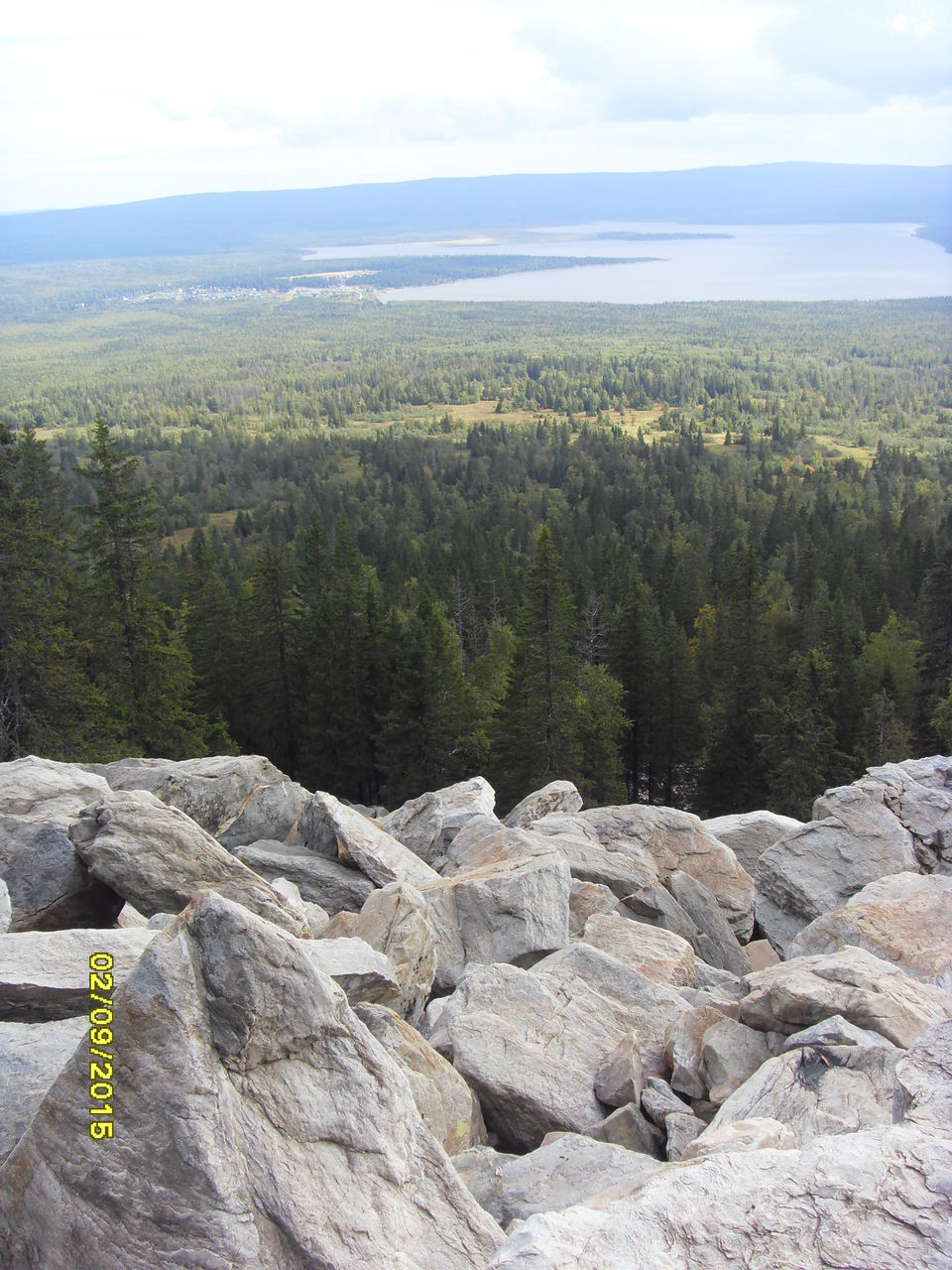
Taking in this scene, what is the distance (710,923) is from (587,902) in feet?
8.50

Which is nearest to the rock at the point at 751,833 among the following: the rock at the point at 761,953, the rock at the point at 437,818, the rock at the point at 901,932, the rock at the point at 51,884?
the rock at the point at 761,953

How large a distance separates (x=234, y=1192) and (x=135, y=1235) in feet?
2.28

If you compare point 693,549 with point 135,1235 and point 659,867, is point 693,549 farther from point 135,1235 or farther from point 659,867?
point 135,1235

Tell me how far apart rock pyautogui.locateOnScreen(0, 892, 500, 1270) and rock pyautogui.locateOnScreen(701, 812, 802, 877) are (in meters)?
17.0

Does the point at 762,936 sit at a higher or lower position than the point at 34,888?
lower

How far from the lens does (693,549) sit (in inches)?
4195

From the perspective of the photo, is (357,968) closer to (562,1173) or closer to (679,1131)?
(562,1173)

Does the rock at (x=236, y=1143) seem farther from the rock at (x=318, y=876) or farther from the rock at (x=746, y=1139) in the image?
the rock at (x=318, y=876)

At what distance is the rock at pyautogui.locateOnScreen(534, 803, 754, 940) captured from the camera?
20.6m

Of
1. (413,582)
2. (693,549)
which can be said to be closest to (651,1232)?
(413,582)

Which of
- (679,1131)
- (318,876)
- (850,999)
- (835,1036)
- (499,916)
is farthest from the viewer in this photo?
(318,876)

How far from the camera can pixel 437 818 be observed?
23500mm

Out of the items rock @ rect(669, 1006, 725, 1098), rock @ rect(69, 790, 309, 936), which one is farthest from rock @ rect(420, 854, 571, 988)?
rock @ rect(669, 1006, 725, 1098)
